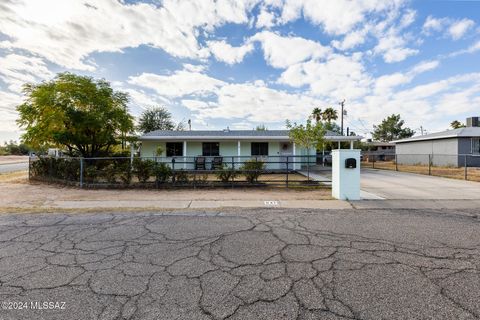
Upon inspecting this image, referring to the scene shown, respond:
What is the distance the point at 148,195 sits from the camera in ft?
29.7

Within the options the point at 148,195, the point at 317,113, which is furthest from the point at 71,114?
the point at 317,113

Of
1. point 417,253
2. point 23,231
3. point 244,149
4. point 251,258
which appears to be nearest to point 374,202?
point 417,253

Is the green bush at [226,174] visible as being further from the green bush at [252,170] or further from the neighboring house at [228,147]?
the neighboring house at [228,147]

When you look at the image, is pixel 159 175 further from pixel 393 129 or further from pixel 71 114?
pixel 393 129

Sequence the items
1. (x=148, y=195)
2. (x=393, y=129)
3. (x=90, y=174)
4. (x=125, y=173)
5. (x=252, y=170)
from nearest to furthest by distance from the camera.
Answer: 1. (x=148, y=195)
2. (x=252, y=170)
3. (x=125, y=173)
4. (x=90, y=174)
5. (x=393, y=129)

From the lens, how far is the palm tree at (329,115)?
46.9 m

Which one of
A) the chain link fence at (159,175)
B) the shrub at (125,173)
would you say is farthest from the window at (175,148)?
the shrub at (125,173)

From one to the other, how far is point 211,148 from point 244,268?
17.1 metres

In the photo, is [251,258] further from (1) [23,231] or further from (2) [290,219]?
(1) [23,231]

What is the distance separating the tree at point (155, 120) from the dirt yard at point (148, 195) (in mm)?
→ 30920

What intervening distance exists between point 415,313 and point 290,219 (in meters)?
3.40

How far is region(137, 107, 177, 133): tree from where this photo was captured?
40.1 m

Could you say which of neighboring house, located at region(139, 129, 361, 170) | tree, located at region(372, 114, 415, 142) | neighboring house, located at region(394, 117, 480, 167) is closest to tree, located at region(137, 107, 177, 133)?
neighboring house, located at region(139, 129, 361, 170)

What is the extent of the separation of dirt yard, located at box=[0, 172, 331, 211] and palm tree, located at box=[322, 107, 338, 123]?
134 feet
